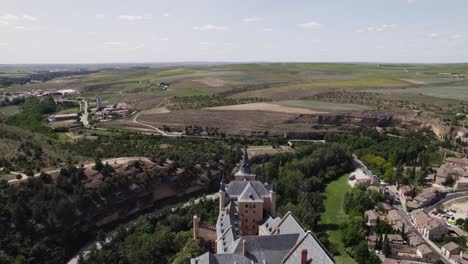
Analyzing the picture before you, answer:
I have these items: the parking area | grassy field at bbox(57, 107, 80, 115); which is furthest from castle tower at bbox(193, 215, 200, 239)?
grassy field at bbox(57, 107, 80, 115)

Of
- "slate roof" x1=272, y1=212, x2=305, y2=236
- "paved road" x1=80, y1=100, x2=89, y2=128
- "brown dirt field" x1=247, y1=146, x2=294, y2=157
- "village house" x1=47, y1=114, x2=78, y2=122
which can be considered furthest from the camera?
"village house" x1=47, y1=114, x2=78, y2=122

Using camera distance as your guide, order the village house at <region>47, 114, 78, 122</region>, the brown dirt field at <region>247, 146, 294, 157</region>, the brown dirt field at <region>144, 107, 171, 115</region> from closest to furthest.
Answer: the brown dirt field at <region>247, 146, 294, 157</region> < the village house at <region>47, 114, 78, 122</region> < the brown dirt field at <region>144, 107, 171, 115</region>

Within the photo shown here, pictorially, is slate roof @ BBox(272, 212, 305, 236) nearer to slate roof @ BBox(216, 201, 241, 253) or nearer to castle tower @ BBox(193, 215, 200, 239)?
slate roof @ BBox(216, 201, 241, 253)

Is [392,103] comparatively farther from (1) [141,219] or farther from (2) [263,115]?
(1) [141,219]

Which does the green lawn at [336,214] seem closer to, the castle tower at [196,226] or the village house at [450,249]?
the village house at [450,249]

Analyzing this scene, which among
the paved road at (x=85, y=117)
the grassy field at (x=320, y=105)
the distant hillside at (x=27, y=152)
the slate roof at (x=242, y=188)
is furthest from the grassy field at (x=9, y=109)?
the slate roof at (x=242, y=188)

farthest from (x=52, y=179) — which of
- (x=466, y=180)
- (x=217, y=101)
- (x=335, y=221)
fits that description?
(x=217, y=101)
